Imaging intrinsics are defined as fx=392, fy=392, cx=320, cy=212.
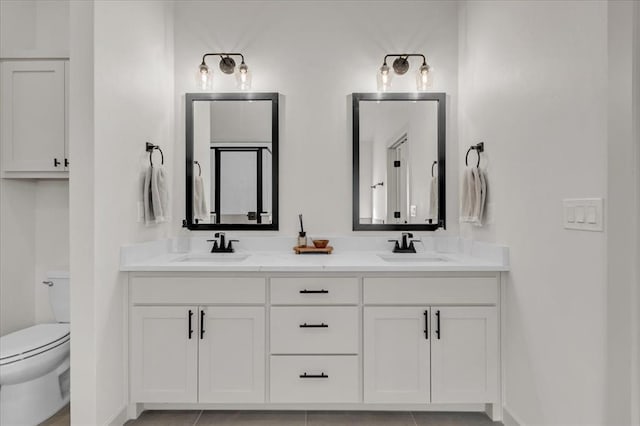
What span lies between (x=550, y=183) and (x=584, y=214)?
0.27m

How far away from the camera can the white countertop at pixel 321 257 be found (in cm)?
208

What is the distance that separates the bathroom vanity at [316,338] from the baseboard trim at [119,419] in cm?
10

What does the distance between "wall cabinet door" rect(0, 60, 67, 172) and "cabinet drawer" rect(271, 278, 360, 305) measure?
1.49m

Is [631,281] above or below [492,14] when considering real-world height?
below

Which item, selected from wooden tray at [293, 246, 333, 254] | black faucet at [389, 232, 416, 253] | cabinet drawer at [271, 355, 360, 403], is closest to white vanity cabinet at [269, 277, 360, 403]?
cabinet drawer at [271, 355, 360, 403]

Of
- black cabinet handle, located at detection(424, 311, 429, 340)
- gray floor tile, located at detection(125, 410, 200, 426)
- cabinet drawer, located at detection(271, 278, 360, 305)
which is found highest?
cabinet drawer, located at detection(271, 278, 360, 305)

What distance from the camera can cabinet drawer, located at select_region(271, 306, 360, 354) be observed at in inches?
82.6

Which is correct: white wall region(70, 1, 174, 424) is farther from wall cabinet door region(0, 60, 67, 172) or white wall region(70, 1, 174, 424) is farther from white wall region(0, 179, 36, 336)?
white wall region(0, 179, 36, 336)

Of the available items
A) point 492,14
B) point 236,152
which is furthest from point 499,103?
point 236,152

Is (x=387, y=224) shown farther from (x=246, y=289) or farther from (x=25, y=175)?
(x=25, y=175)

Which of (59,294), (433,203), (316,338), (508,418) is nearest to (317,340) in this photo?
(316,338)

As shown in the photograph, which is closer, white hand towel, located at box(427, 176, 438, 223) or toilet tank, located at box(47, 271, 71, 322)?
toilet tank, located at box(47, 271, 71, 322)

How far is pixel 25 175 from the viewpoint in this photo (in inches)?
92.2

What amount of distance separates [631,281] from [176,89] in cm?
270
